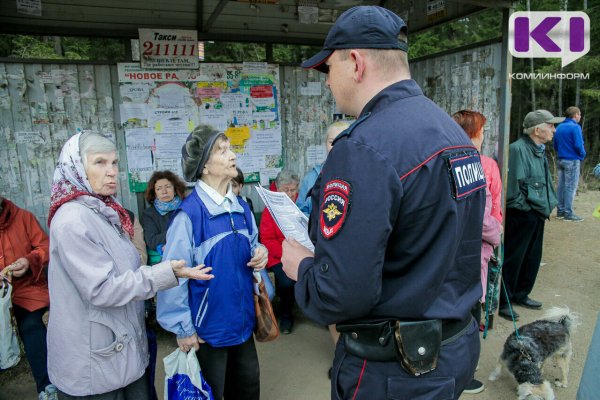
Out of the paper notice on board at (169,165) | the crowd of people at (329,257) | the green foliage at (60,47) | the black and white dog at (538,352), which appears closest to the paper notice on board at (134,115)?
the paper notice on board at (169,165)

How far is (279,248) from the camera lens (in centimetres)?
421

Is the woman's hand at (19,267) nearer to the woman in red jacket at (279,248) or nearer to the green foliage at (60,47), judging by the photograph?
the woman in red jacket at (279,248)

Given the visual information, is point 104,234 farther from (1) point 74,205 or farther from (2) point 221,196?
(2) point 221,196

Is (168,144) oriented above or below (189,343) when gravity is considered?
above

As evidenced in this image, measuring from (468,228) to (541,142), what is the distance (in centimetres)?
360

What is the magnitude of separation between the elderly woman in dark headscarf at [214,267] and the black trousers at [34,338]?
1.32 meters

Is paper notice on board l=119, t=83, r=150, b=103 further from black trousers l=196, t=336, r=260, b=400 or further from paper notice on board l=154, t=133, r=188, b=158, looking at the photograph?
black trousers l=196, t=336, r=260, b=400

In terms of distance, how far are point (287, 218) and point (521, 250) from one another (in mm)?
3715

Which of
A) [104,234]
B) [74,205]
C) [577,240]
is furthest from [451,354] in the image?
[577,240]

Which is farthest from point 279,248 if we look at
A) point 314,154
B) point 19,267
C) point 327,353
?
point 19,267

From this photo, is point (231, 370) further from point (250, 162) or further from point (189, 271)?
point (250, 162)

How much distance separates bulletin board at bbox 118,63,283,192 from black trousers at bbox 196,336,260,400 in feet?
8.82

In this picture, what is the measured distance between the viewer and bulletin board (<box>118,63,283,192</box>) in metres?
4.50

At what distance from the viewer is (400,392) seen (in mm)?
1321
